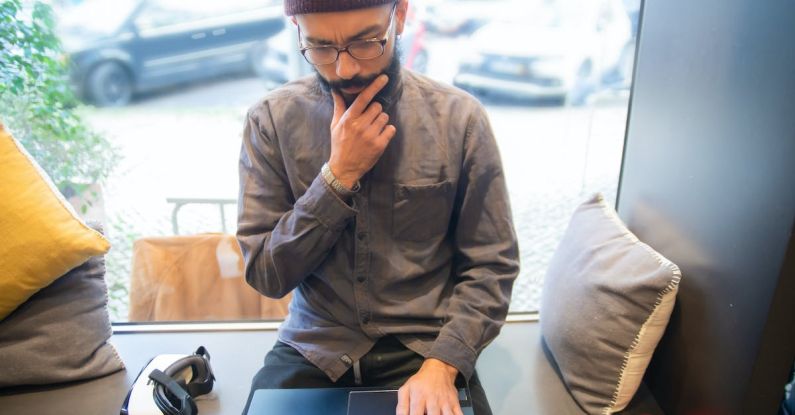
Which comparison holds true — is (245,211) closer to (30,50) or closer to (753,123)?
(753,123)

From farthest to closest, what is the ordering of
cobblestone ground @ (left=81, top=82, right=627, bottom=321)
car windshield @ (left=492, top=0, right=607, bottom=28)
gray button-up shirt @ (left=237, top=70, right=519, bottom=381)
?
1. cobblestone ground @ (left=81, top=82, right=627, bottom=321)
2. car windshield @ (left=492, top=0, right=607, bottom=28)
3. gray button-up shirt @ (left=237, top=70, right=519, bottom=381)

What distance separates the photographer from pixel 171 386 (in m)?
1.25

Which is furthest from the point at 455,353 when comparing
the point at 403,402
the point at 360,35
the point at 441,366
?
the point at 360,35

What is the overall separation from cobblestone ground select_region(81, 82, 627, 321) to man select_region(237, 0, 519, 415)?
792mm

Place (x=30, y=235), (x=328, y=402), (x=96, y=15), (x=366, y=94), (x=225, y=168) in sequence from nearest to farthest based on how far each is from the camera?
(x=366, y=94), (x=328, y=402), (x=30, y=235), (x=96, y=15), (x=225, y=168)

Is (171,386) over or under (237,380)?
over

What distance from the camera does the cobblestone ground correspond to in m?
1.96

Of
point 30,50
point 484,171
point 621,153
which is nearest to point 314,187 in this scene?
point 484,171

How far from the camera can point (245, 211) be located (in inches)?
46.1

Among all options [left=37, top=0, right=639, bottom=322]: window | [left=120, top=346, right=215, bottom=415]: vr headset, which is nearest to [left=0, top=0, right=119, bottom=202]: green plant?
[left=37, top=0, right=639, bottom=322]: window

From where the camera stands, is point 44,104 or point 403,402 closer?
point 403,402

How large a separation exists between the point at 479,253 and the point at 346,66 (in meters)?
0.49

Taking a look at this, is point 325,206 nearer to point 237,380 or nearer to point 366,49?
point 366,49

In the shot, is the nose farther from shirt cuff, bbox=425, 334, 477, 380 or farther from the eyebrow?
shirt cuff, bbox=425, 334, 477, 380
